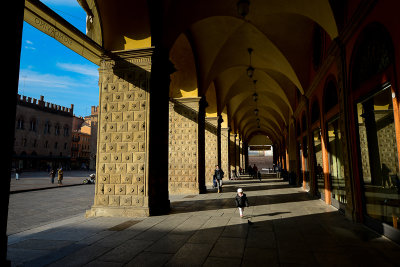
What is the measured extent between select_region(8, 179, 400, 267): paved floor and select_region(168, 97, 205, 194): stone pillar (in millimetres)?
5108

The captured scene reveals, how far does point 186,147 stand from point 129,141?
5.28m

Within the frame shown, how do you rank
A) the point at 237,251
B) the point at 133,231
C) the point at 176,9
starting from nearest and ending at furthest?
the point at 237,251, the point at 133,231, the point at 176,9

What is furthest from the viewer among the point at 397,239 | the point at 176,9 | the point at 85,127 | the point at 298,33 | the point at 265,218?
the point at 85,127

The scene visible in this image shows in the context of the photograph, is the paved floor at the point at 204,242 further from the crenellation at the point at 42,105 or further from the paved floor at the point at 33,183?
the crenellation at the point at 42,105

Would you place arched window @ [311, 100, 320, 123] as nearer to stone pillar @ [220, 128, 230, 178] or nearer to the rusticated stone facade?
the rusticated stone facade

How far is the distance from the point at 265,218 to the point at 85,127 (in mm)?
67262

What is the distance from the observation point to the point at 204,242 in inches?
167

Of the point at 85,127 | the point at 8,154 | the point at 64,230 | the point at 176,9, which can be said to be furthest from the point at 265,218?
the point at 85,127

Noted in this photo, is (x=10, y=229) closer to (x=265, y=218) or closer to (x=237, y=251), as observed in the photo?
(x=237, y=251)

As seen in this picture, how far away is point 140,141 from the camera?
21.6 ft

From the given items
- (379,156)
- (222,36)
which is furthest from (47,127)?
(379,156)

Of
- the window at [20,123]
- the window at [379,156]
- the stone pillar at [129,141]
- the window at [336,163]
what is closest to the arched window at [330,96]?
the window at [336,163]

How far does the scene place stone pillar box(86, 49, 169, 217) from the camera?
6.44m

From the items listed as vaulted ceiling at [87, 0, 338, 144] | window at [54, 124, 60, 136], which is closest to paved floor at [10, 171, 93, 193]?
vaulted ceiling at [87, 0, 338, 144]
